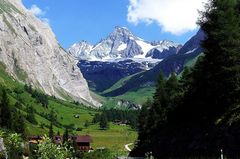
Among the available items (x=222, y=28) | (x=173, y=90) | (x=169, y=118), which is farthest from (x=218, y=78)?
(x=173, y=90)

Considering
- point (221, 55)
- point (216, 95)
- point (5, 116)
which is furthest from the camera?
point (5, 116)

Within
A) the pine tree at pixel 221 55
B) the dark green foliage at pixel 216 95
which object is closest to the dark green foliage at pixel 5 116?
the dark green foliage at pixel 216 95

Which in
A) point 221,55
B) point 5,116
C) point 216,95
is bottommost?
point 216,95

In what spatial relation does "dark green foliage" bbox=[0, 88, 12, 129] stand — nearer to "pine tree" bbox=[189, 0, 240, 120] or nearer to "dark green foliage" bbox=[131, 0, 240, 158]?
"dark green foliage" bbox=[131, 0, 240, 158]

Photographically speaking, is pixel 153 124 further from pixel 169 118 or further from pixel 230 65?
pixel 230 65

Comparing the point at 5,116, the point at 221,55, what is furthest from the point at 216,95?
the point at 5,116

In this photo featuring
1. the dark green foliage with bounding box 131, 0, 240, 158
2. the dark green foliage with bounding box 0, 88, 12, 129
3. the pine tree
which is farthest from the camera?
the dark green foliage with bounding box 0, 88, 12, 129

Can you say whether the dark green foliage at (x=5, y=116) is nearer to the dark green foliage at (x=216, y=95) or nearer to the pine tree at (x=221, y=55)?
the dark green foliage at (x=216, y=95)

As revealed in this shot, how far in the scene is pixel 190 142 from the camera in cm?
5609

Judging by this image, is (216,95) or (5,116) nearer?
(216,95)

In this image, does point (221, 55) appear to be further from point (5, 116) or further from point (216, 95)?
point (5, 116)

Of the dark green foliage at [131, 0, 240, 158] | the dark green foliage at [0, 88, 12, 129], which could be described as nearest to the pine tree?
the dark green foliage at [131, 0, 240, 158]

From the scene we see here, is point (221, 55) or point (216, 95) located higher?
point (221, 55)

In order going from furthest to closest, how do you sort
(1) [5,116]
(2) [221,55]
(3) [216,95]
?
1. (1) [5,116]
2. (3) [216,95]
3. (2) [221,55]
